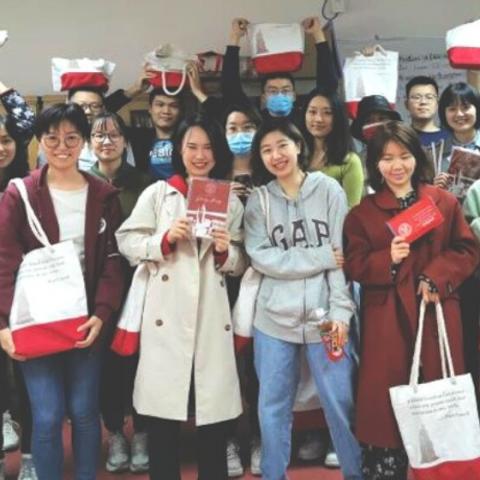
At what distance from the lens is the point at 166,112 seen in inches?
123

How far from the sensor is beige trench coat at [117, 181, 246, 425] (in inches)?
90.4

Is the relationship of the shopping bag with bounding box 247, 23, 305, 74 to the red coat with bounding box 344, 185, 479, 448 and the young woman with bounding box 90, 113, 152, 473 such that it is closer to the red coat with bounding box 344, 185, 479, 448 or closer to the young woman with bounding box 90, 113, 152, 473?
the young woman with bounding box 90, 113, 152, 473

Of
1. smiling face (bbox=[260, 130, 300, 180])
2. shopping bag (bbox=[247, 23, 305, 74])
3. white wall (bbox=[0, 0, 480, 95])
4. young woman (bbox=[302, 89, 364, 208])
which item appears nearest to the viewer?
smiling face (bbox=[260, 130, 300, 180])

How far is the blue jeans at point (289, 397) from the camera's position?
2344mm

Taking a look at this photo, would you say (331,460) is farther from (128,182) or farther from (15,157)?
(15,157)

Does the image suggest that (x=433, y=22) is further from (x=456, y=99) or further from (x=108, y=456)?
(x=108, y=456)

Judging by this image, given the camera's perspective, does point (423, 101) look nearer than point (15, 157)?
No

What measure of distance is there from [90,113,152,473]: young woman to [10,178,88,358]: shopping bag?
467 millimetres

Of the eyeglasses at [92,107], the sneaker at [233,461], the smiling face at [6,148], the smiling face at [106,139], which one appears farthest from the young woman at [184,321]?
the eyeglasses at [92,107]

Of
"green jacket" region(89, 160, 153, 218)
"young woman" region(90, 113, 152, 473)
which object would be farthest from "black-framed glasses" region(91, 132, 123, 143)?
"green jacket" region(89, 160, 153, 218)

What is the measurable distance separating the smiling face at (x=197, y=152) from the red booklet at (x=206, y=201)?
13 centimetres

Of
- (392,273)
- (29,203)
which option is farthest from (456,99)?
(29,203)

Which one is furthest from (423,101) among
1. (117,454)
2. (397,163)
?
(117,454)

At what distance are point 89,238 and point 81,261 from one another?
3.4 inches
